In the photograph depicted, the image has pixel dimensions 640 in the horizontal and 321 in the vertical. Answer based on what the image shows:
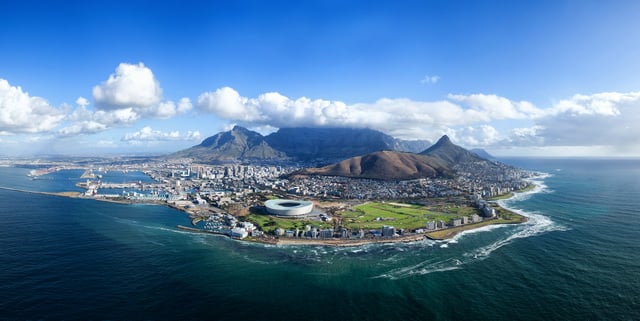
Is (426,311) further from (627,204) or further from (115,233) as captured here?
(627,204)

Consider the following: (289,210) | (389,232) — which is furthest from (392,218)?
(289,210)

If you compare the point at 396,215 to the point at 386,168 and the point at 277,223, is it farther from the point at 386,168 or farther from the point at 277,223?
the point at 386,168

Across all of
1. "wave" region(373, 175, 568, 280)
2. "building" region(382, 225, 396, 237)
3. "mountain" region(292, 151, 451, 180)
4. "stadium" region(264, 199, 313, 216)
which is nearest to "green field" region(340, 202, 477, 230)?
"building" region(382, 225, 396, 237)

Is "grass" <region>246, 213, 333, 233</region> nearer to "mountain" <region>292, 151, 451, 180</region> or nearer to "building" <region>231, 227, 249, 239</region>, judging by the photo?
"building" <region>231, 227, 249, 239</region>

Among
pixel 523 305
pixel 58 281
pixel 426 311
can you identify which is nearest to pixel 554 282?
pixel 523 305

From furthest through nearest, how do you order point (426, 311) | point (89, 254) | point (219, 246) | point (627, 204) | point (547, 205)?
point (547, 205)
point (627, 204)
point (219, 246)
point (89, 254)
point (426, 311)

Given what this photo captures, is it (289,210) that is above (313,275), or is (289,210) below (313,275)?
above
